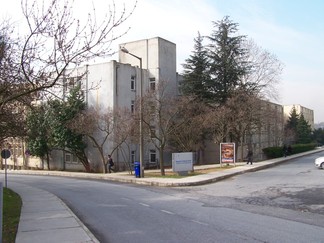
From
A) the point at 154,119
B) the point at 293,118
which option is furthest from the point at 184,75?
the point at 293,118

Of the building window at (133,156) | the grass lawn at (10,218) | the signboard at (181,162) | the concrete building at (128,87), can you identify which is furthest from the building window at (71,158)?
the grass lawn at (10,218)

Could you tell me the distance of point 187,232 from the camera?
10117 millimetres

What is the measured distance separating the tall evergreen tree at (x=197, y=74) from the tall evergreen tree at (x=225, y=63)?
701 mm

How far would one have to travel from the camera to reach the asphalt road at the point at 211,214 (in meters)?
9.76

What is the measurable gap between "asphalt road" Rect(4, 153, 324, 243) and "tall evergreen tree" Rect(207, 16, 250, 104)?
24.0 meters

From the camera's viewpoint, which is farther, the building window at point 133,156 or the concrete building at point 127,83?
the building window at point 133,156

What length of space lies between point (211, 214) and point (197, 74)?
33385mm

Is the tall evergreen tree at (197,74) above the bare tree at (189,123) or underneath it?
above

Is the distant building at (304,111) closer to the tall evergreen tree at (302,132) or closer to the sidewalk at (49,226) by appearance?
the tall evergreen tree at (302,132)

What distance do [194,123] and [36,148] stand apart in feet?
61.1

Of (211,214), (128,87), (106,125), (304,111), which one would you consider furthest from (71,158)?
(304,111)

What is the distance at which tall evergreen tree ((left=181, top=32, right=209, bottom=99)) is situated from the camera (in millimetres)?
44906

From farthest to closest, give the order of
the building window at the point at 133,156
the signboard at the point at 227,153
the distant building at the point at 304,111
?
the distant building at the point at 304,111 → the building window at the point at 133,156 → the signboard at the point at 227,153

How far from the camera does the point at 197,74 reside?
45.4m
